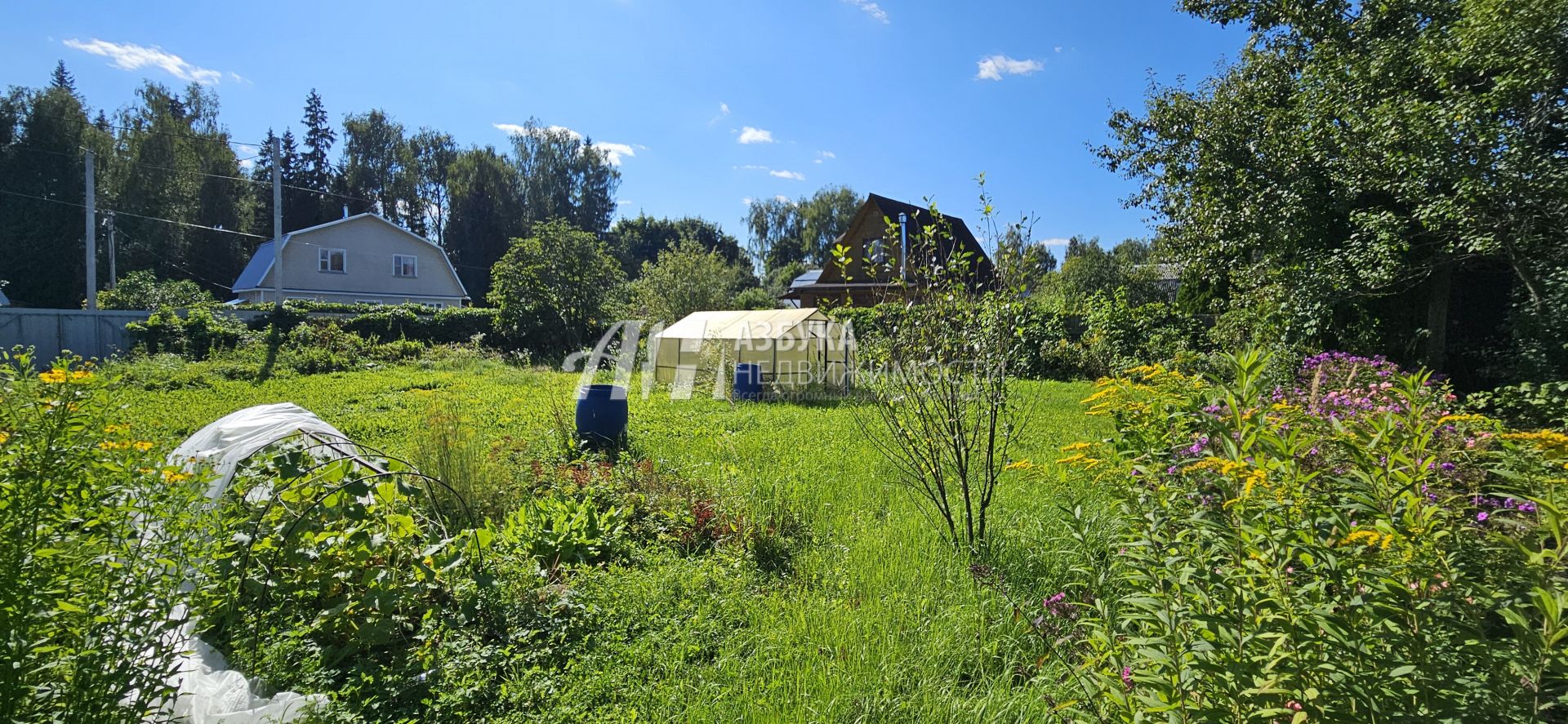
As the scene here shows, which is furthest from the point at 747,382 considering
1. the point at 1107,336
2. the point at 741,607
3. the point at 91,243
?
the point at 91,243

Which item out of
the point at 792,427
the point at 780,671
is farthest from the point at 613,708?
the point at 792,427

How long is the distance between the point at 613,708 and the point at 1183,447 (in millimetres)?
3153

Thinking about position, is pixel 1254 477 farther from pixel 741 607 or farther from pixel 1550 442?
pixel 741 607

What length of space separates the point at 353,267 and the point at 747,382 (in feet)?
81.5

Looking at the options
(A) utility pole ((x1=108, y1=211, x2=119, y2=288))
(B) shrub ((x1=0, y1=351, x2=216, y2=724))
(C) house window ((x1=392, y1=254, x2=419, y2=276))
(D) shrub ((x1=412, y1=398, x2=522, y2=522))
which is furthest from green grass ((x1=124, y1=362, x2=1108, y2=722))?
(A) utility pole ((x1=108, y1=211, x2=119, y2=288))

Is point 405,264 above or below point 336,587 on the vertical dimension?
above

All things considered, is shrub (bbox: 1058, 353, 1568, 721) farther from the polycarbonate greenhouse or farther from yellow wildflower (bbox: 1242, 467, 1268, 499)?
the polycarbonate greenhouse

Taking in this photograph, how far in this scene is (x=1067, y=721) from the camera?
230 centimetres

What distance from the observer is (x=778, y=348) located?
42.1 ft

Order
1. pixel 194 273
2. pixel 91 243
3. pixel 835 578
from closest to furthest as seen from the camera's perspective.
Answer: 1. pixel 835 578
2. pixel 91 243
3. pixel 194 273

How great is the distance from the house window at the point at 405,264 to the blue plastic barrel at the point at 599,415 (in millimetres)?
27675

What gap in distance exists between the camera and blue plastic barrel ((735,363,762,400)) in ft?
38.7

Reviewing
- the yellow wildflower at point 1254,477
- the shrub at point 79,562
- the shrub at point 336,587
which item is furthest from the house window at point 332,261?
the yellow wildflower at point 1254,477

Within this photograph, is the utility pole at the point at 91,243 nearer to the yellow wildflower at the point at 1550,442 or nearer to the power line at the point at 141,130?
the power line at the point at 141,130
